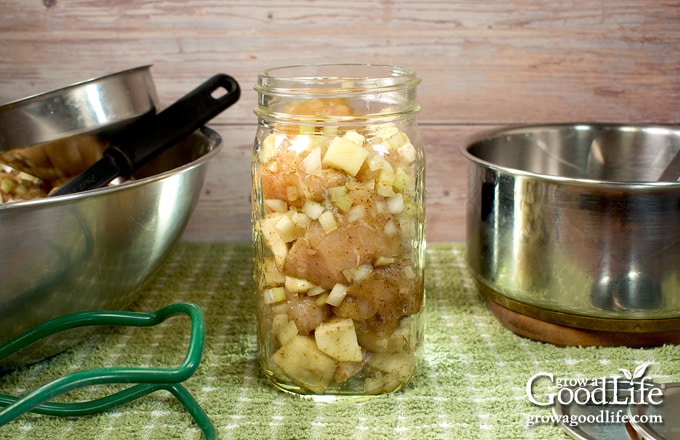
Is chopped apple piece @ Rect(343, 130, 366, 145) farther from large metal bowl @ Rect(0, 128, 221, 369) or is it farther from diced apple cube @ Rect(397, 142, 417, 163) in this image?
large metal bowl @ Rect(0, 128, 221, 369)

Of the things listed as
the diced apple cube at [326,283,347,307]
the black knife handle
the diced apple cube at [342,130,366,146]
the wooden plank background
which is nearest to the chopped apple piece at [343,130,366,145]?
the diced apple cube at [342,130,366,146]

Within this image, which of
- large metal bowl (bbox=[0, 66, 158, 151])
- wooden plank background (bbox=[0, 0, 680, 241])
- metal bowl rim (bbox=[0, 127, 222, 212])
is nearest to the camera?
metal bowl rim (bbox=[0, 127, 222, 212])

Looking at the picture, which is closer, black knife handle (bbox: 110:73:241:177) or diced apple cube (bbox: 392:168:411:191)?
diced apple cube (bbox: 392:168:411:191)

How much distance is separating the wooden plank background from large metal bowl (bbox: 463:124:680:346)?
0.29 meters

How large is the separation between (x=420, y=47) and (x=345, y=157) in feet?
1.66

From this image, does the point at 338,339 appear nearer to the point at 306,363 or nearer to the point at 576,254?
the point at 306,363

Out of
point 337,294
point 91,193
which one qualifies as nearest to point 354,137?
point 337,294

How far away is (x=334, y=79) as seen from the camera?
0.72 metres

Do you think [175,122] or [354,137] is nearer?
[354,137]

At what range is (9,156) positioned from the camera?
87cm

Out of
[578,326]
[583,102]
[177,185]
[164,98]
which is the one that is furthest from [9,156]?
[583,102]

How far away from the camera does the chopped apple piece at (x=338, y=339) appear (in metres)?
0.70

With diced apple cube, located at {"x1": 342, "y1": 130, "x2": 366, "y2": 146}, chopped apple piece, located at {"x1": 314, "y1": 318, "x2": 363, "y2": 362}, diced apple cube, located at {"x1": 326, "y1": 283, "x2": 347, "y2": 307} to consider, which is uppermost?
diced apple cube, located at {"x1": 342, "y1": 130, "x2": 366, "y2": 146}

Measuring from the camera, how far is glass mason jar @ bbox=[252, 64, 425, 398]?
69 centimetres
